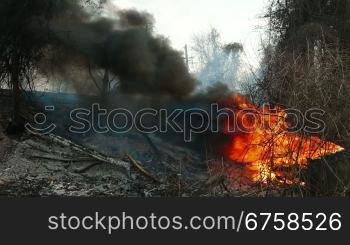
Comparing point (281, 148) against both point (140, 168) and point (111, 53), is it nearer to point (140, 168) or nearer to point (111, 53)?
point (140, 168)

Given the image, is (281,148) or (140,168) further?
(140,168)

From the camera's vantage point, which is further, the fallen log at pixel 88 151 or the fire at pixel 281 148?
the fallen log at pixel 88 151

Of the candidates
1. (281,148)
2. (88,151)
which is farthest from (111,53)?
(281,148)

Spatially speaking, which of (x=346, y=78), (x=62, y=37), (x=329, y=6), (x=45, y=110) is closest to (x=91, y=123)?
(x=45, y=110)

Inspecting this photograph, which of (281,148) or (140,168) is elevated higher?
(281,148)

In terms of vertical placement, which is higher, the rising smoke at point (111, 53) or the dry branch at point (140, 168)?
the rising smoke at point (111, 53)

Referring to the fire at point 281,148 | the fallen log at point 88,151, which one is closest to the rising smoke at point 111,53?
the fallen log at point 88,151

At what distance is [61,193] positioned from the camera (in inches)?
358

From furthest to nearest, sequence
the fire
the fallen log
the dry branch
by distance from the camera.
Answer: the fallen log → the dry branch → the fire

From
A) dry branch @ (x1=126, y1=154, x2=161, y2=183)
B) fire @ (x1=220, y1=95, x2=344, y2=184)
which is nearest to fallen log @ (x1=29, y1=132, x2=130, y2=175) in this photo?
dry branch @ (x1=126, y1=154, x2=161, y2=183)

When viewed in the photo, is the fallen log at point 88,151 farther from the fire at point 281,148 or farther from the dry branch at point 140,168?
the fire at point 281,148

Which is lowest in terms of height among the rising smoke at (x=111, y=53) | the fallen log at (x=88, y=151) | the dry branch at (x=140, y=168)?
the dry branch at (x=140, y=168)

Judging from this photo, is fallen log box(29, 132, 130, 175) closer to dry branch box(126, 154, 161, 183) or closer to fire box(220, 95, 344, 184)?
dry branch box(126, 154, 161, 183)

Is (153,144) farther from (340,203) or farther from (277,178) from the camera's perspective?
A: (340,203)
